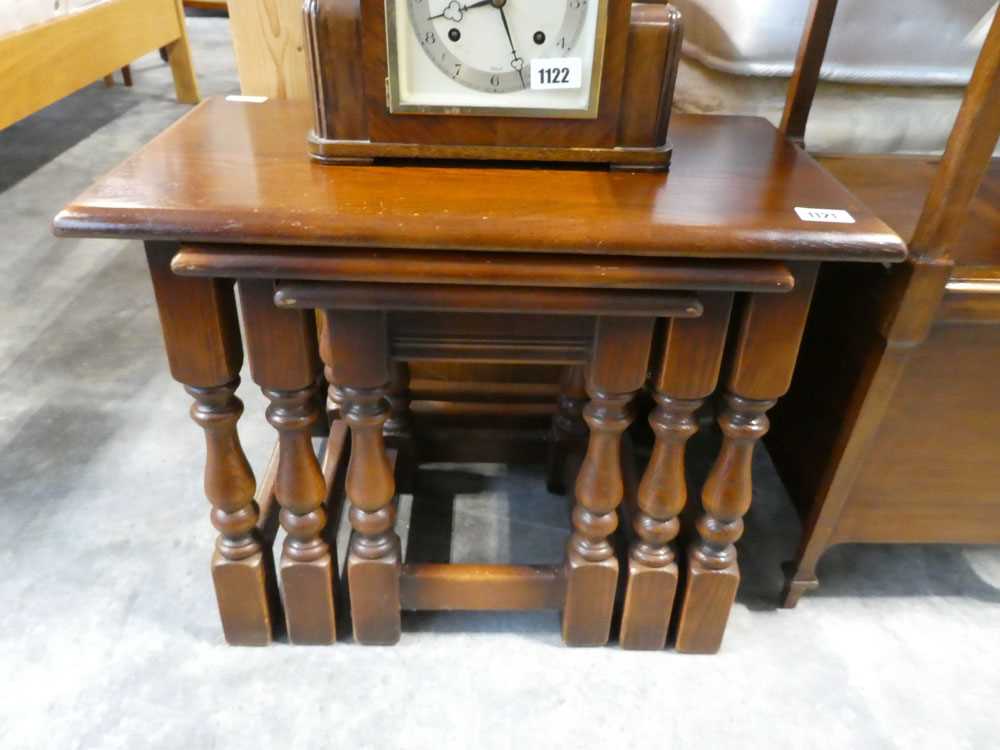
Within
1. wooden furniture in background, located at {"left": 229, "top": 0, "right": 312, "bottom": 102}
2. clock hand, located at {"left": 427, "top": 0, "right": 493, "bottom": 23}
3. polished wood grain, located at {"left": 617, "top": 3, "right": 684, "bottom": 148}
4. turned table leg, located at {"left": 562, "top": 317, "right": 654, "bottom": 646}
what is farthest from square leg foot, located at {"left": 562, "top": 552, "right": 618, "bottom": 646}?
wooden furniture in background, located at {"left": 229, "top": 0, "right": 312, "bottom": 102}

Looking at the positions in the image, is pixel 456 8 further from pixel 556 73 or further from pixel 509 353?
pixel 509 353

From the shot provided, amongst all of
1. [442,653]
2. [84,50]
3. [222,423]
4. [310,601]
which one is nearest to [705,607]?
[442,653]

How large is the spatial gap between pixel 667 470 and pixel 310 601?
399 millimetres

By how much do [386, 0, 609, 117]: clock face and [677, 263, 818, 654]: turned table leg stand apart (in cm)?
24

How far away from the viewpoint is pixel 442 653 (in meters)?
0.86

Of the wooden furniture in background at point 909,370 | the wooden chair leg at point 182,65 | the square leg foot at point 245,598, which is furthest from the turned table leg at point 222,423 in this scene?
the wooden chair leg at point 182,65

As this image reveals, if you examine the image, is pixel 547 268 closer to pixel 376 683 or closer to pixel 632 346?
pixel 632 346

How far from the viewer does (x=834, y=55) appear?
986 millimetres

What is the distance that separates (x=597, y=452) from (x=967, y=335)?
0.37 metres

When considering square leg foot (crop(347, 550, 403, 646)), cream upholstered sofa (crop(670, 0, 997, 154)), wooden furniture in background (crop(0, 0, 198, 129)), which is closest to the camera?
square leg foot (crop(347, 550, 403, 646))

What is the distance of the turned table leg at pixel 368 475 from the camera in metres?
0.69

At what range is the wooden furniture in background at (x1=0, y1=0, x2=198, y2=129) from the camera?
1.83 metres

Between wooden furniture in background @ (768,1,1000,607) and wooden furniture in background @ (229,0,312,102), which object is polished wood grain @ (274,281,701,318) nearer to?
wooden furniture in background @ (768,1,1000,607)

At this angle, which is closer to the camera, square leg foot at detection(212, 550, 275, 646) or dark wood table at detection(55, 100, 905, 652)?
dark wood table at detection(55, 100, 905, 652)
